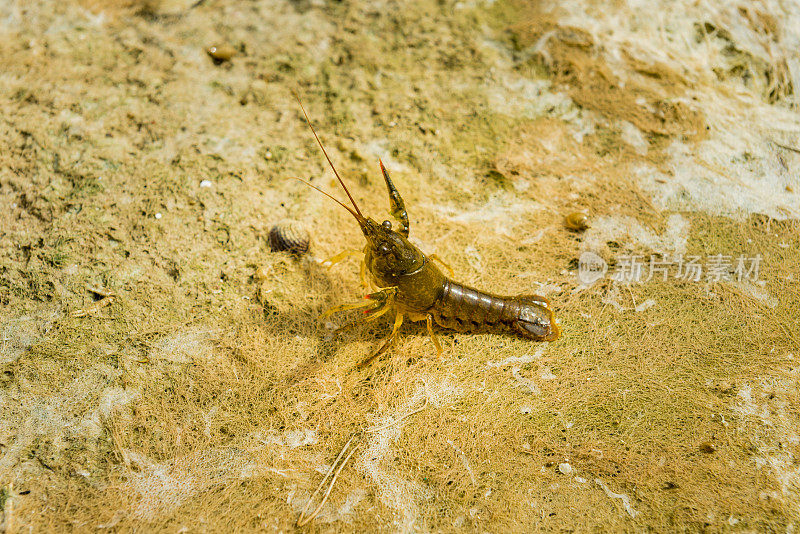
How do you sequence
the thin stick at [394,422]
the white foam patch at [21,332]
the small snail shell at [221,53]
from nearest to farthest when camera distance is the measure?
1. the thin stick at [394,422]
2. the white foam patch at [21,332]
3. the small snail shell at [221,53]

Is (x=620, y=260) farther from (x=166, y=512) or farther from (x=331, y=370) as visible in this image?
(x=166, y=512)

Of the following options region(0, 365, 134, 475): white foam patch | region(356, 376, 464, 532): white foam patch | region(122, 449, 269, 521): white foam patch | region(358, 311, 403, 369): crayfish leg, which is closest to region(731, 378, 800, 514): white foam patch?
region(356, 376, 464, 532): white foam patch

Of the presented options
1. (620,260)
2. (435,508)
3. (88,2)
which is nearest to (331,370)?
(435,508)

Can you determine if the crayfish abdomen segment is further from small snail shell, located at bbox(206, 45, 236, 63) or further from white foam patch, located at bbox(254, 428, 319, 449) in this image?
small snail shell, located at bbox(206, 45, 236, 63)

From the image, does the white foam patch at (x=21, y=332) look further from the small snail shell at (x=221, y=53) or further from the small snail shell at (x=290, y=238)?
the small snail shell at (x=221, y=53)

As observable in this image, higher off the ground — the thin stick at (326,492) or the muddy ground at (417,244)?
the muddy ground at (417,244)

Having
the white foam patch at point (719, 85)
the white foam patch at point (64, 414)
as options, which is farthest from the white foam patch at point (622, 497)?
the white foam patch at point (64, 414)

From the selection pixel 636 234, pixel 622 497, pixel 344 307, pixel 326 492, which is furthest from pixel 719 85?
pixel 326 492
